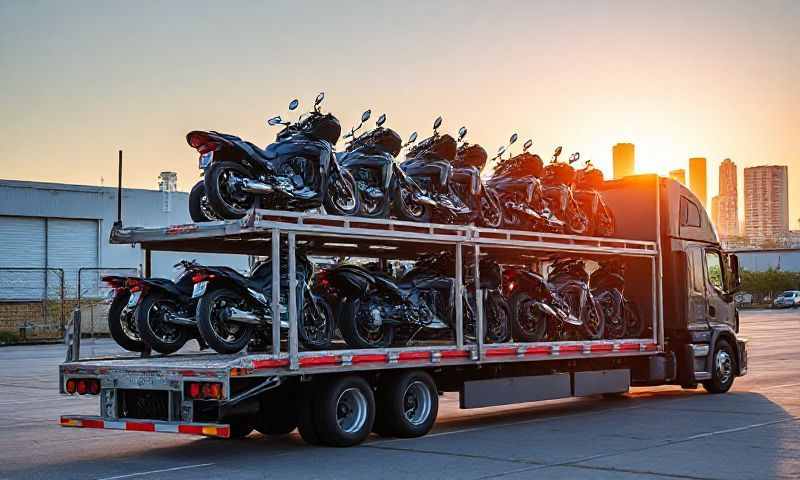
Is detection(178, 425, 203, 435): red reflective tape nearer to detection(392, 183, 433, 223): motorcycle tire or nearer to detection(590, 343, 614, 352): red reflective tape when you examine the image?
detection(392, 183, 433, 223): motorcycle tire

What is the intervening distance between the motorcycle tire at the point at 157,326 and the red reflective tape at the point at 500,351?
3657 millimetres

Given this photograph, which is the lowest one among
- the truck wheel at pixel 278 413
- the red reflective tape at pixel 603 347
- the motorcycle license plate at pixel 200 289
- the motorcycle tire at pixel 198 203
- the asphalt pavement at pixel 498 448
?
the asphalt pavement at pixel 498 448

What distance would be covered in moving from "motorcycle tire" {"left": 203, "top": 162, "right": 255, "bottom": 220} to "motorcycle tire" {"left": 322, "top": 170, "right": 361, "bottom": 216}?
1.08 meters

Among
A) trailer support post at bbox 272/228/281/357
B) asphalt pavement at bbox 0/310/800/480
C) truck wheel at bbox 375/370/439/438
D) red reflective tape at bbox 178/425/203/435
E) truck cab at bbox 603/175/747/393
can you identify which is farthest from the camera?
truck cab at bbox 603/175/747/393

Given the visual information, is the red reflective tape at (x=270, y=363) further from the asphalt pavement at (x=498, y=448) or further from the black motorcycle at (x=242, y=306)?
the asphalt pavement at (x=498, y=448)

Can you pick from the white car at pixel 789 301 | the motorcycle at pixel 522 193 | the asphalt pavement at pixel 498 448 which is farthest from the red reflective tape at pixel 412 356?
the white car at pixel 789 301

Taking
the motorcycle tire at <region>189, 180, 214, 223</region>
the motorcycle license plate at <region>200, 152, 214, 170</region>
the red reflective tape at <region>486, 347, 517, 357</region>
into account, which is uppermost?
the motorcycle license plate at <region>200, 152, 214, 170</region>

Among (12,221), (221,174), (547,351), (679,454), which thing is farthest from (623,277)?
(12,221)

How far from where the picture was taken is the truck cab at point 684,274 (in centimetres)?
1736

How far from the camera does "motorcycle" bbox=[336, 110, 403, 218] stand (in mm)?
13492

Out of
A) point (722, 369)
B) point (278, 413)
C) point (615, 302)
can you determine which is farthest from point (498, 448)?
point (722, 369)

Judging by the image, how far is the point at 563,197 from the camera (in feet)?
54.4

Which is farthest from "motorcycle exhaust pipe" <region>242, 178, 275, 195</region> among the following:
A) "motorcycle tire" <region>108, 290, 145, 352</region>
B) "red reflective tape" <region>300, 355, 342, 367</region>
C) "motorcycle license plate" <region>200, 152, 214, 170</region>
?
"red reflective tape" <region>300, 355, 342, 367</region>

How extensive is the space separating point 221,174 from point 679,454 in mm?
5431
